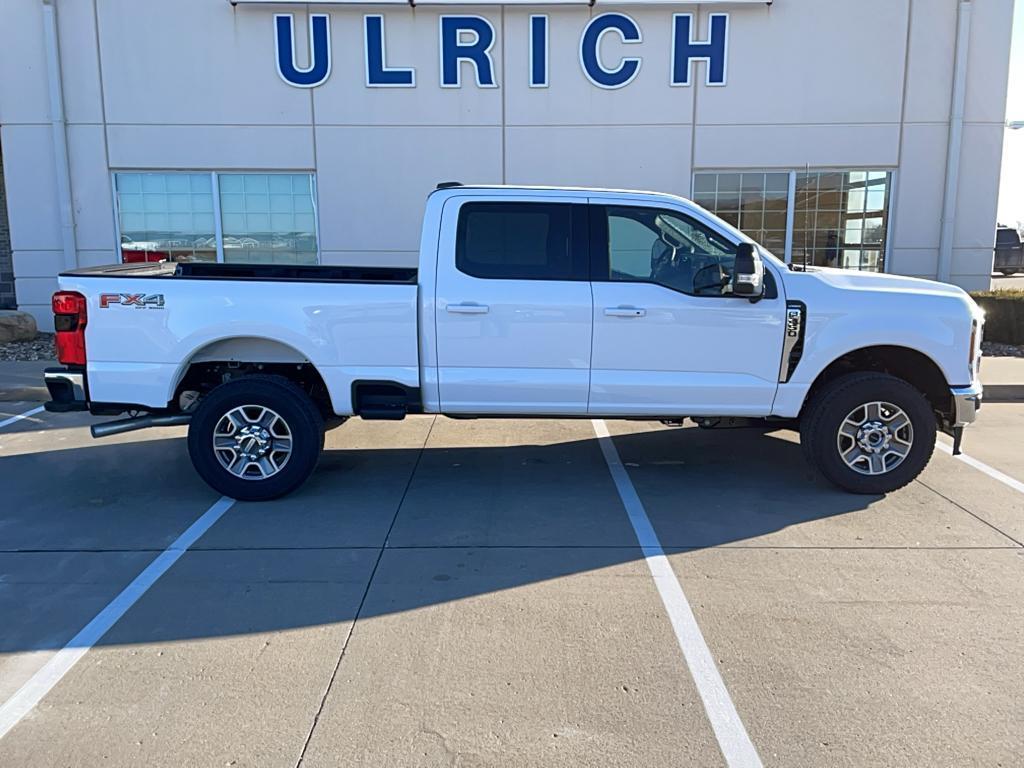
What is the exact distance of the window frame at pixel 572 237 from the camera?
5320 mm

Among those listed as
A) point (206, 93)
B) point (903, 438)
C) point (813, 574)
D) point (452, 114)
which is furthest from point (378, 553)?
point (206, 93)

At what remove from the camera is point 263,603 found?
12.7 ft

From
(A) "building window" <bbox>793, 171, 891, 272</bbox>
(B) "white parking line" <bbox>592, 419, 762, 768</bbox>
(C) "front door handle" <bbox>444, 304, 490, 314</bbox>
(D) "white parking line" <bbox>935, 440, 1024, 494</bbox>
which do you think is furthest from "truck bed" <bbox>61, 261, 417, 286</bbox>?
(A) "building window" <bbox>793, 171, 891, 272</bbox>

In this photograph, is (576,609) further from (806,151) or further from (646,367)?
(806,151)

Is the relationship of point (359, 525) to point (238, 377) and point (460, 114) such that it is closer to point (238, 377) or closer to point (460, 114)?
point (238, 377)

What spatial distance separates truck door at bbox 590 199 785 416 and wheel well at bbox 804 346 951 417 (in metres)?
0.56

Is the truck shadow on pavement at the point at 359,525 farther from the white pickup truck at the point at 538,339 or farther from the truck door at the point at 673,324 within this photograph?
the truck door at the point at 673,324

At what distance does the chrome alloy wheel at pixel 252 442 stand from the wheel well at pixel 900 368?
3.80m

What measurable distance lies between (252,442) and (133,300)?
4.07 ft

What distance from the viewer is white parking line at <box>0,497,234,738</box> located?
301 centimetres

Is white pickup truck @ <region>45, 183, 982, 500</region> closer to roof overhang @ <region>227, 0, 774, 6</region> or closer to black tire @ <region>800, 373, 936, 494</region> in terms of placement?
black tire @ <region>800, 373, 936, 494</region>

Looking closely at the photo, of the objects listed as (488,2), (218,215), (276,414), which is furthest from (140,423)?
(488,2)

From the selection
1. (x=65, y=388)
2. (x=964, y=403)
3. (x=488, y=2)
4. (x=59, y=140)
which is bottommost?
(x=964, y=403)

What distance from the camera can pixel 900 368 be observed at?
5.66 meters
